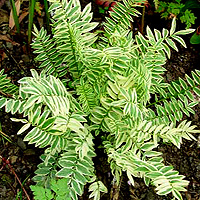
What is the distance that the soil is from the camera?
1.79 m

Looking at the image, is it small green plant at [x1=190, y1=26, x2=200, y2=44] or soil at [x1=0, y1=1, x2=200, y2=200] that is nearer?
soil at [x1=0, y1=1, x2=200, y2=200]

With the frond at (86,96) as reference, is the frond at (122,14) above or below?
above

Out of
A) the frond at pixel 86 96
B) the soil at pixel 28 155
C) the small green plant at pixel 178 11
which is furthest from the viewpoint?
the small green plant at pixel 178 11

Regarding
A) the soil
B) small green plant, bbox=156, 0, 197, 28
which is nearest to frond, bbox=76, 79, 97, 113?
the soil

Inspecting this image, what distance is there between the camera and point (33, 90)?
1.26 metres

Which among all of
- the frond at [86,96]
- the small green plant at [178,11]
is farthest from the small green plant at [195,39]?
the frond at [86,96]

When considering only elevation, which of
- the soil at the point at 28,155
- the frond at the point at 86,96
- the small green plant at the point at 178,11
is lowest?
the soil at the point at 28,155

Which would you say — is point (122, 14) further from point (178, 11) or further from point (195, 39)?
point (195, 39)

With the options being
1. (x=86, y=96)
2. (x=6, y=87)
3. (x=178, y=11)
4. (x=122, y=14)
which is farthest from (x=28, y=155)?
(x=178, y=11)

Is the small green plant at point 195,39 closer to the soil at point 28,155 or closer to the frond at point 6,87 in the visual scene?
the soil at point 28,155

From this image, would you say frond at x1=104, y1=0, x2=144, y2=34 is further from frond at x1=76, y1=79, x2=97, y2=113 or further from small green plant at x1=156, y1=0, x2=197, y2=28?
small green plant at x1=156, y1=0, x2=197, y2=28

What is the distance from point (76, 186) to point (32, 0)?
92 centimetres

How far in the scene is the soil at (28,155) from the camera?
1785 mm

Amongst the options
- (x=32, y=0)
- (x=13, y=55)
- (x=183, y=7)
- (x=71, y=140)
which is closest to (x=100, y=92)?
A: (x=71, y=140)
